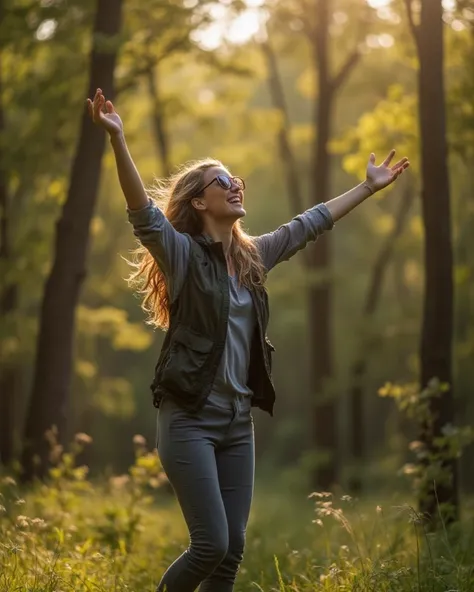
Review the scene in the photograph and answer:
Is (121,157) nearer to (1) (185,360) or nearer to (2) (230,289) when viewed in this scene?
(2) (230,289)

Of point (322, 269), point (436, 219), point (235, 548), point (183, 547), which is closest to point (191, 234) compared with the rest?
point (235, 548)

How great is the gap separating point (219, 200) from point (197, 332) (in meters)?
0.72

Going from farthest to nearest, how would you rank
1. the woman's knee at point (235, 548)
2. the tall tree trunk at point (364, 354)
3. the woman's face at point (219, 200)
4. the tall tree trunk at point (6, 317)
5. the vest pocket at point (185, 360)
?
the tall tree trunk at point (364, 354) < the tall tree trunk at point (6, 317) < the woman's face at point (219, 200) < the woman's knee at point (235, 548) < the vest pocket at point (185, 360)

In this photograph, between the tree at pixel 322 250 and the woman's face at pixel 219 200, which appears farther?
the tree at pixel 322 250

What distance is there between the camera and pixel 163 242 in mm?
5109

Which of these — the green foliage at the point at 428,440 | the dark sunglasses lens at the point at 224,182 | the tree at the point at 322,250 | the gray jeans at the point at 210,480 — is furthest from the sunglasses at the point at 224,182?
the tree at the point at 322,250

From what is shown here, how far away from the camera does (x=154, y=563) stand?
7.67 metres

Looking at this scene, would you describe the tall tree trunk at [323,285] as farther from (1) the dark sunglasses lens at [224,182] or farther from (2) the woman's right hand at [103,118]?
(2) the woman's right hand at [103,118]

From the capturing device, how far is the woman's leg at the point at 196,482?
5.01 meters

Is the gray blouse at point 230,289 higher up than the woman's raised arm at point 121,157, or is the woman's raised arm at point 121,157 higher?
the woman's raised arm at point 121,157

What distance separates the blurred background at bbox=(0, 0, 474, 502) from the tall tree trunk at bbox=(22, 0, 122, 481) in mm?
20

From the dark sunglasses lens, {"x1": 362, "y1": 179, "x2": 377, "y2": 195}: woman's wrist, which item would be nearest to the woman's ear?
the dark sunglasses lens

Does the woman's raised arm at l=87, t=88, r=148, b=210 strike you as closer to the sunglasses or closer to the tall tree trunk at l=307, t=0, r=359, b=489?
the sunglasses

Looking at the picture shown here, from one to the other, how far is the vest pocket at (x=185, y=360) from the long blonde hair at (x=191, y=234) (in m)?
0.42
